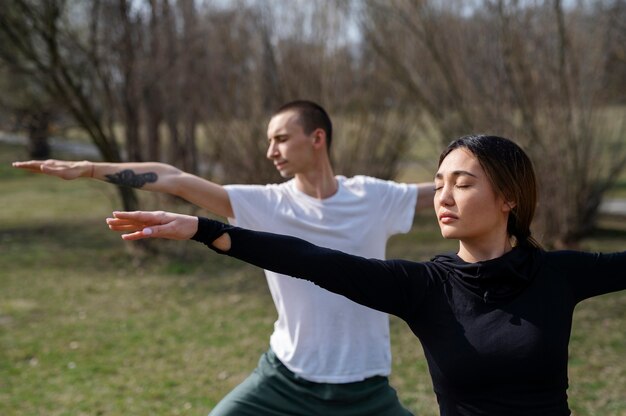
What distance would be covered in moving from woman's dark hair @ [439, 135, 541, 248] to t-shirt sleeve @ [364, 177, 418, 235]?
1.14 meters

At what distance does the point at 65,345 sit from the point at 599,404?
13.9 feet

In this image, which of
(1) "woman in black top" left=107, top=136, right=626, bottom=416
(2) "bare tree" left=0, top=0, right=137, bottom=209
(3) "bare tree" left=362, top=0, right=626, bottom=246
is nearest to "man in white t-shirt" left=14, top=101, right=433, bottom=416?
(1) "woman in black top" left=107, top=136, right=626, bottom=416

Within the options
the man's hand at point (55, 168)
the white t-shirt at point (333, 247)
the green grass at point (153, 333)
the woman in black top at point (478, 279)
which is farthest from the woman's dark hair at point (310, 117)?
the green grass at point (153, 333)

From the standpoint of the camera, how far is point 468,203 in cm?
201

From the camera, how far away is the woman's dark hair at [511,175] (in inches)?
79.7

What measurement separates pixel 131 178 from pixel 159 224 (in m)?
1.29

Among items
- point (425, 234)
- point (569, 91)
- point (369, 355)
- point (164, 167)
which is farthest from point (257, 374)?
point (425, 234)

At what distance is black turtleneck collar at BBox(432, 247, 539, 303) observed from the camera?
197 centimetres

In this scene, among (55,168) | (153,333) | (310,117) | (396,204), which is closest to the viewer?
(55,168)

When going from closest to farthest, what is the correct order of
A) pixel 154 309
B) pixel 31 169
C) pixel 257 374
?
pixel 31 169 < pixel 257 374 < pixel 154 309

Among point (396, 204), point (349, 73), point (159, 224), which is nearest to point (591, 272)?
point (159, 224)

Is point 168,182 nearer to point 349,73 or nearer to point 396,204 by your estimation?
point 396,204

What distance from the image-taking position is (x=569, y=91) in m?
8.64

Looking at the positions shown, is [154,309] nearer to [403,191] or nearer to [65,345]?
[65,345]
